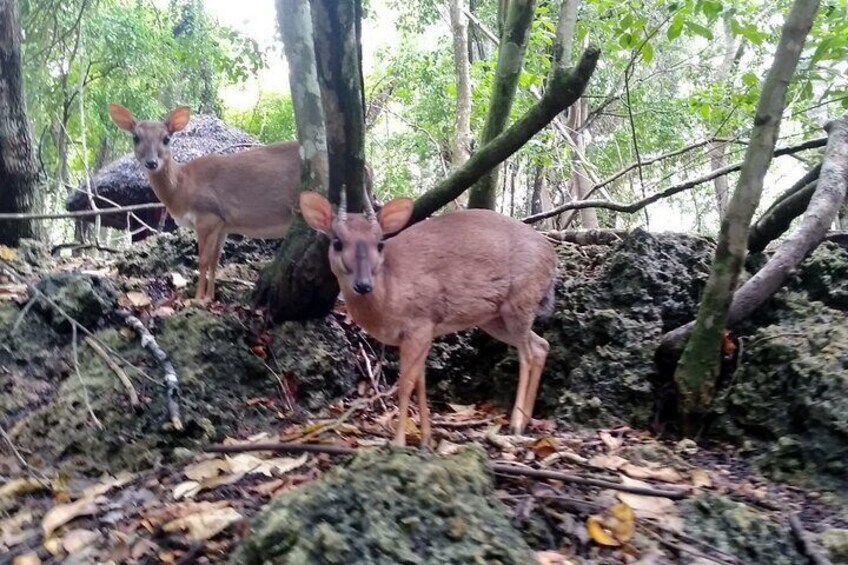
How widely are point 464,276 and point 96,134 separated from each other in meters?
12.3

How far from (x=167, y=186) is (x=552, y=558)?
5.00m

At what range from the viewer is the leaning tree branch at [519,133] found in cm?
405

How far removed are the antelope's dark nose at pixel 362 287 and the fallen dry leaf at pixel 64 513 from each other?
1519mm

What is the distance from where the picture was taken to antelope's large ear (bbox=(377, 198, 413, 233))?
4293mm

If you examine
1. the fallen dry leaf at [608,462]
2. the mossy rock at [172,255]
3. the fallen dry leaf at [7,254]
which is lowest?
the fallen dry leaf at [608,462]

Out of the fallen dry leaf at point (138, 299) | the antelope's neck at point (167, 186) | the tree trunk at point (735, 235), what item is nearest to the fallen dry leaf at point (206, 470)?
the fallen dry leaf at point (138, 299)

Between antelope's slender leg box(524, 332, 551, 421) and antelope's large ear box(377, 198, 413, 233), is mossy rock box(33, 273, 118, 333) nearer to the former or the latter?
antelope's large ear box(377, 198, 413, 233)

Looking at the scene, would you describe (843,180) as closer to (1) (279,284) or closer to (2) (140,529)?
(1) (279,284)

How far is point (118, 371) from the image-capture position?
4340 millimetres

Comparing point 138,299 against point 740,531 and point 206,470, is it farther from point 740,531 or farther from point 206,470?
point 740,531

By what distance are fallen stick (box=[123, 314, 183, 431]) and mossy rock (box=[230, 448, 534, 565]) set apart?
1.52m

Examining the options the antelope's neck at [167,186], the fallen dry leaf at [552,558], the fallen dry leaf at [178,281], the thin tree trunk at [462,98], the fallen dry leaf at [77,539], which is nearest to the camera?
the fallen dry leaf at [552,558]

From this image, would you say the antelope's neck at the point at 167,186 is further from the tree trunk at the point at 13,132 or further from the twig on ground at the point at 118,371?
the twig on ground at the point at 118,371

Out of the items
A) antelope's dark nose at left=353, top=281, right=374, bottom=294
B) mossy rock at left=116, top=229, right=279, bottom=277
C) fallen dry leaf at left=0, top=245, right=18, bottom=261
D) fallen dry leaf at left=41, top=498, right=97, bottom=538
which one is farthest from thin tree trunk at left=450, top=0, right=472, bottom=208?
fallen dry leaf at left=41, top=498, right=97, bottom=538
